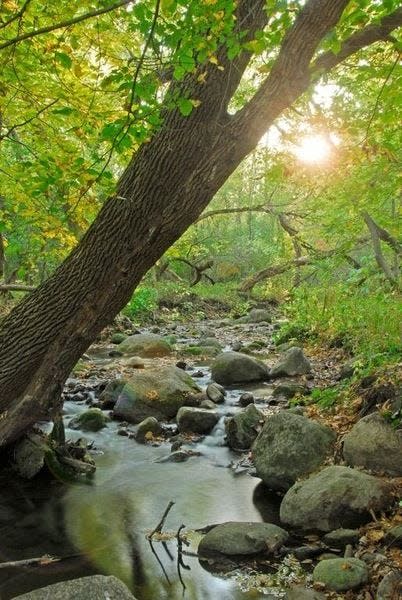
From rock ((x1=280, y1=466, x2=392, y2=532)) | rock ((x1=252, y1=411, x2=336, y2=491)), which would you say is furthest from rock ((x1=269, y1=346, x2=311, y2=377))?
rock ((x1=280, y1=466, x2=392, y2=532))

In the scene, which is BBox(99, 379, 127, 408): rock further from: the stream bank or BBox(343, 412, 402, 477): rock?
BBox(343, 412, 402, 477): rock

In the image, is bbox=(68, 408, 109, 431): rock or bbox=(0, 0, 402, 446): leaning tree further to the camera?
bbox=(68, 408, 109, 431): rock

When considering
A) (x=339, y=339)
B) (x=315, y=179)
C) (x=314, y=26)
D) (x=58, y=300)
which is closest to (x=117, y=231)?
(x=58, y=300)

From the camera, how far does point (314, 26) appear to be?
13.2 ft

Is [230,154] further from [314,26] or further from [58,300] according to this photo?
[58,300]

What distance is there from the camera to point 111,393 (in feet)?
31.2

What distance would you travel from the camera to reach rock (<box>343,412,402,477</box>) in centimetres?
541

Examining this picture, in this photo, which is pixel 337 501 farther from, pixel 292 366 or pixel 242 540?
pixel 292 366

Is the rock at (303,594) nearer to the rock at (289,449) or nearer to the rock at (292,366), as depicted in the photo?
the rock at (289,449)

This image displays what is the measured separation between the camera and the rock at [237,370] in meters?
11.1

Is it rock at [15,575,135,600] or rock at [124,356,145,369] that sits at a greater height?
rock at [124,356,145,369]

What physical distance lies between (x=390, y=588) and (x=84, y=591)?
78.1 inches

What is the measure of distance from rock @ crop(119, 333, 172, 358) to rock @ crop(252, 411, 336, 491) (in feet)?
24.6

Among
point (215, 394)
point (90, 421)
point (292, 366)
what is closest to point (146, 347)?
point (292, 366)
